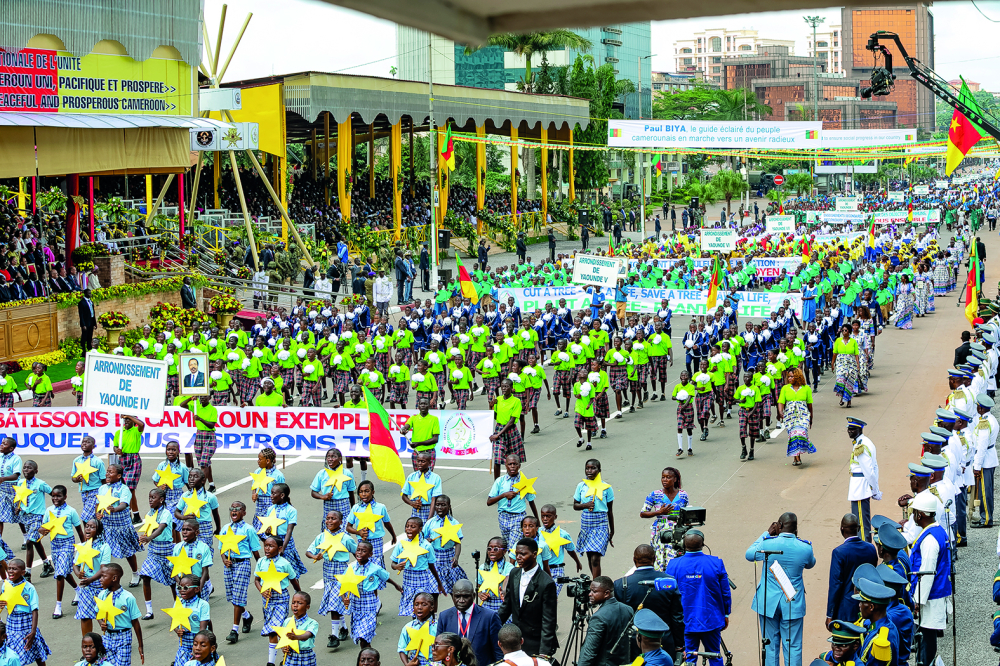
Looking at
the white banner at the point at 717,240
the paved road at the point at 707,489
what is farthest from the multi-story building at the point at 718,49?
the paved road at the point at 707,489

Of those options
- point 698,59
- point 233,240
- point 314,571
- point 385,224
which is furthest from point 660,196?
point 698,59

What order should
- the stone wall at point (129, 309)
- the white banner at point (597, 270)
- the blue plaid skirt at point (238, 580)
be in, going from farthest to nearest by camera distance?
the stone wall at point (129, 309), the white banner at point (597, 270), the blue plaid skirt at point (238, 580)

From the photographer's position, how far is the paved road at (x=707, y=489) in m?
10.5

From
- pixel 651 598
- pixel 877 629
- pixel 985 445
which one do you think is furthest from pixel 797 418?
pixel 877 629

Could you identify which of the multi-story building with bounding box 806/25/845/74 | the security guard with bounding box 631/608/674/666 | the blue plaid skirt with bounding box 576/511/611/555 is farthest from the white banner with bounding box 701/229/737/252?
the multi-story building with bounding box 806/25/845/74

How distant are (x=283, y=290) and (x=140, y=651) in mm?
22627

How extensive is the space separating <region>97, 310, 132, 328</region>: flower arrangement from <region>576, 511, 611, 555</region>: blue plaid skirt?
53.8 feet

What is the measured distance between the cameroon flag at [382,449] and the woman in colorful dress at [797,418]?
607 centimetres

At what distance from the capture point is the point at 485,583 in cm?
911

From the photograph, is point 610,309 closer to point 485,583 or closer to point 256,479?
point 256,479

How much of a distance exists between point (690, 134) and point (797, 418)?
34.6 m

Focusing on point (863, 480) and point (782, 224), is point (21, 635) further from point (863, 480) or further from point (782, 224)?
point (782, 224)

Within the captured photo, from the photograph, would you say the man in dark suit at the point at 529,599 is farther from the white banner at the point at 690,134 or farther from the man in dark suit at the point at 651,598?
the white banner at the point at 690,134

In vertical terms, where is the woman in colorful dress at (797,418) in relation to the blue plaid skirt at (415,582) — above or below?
above
